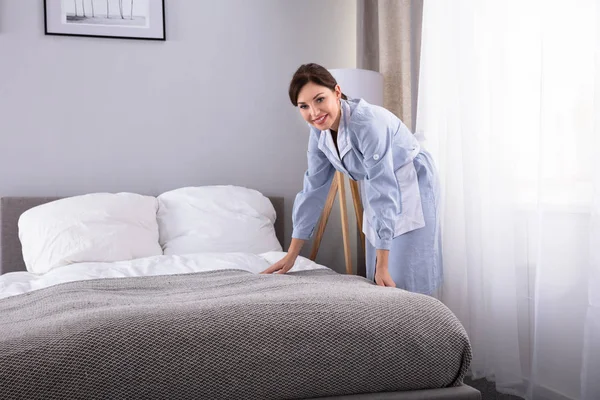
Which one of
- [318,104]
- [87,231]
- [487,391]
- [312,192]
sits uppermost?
[318,104]

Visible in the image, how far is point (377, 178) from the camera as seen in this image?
203cm

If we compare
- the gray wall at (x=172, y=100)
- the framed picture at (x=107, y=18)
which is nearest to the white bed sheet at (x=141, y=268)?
the gray wall at (x=172, y=100)

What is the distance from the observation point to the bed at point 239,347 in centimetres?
122

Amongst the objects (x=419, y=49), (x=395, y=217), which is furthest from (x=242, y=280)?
(x=419, y=49)

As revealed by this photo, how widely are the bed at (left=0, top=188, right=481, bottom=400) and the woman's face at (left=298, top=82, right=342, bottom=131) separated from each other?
598 millimetres

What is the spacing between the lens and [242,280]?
2008 mm

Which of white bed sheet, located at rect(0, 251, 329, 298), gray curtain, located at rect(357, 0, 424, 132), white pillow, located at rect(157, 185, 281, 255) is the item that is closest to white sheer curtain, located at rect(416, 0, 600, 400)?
gray curtain, located at rect(357, 0, 424, 132)

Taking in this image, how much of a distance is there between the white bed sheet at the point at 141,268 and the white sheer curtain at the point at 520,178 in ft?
2.29

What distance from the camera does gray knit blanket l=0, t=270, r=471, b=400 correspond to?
1.22 metres

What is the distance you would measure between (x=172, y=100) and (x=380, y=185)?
1.78 m

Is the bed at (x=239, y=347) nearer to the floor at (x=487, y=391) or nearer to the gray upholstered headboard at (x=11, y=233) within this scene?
the floor at (x=487, y=391)

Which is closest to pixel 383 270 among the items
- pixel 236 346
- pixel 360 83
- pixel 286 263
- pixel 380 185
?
pixel 380 185

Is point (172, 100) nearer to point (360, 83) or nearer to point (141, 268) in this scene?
point (360, 83)

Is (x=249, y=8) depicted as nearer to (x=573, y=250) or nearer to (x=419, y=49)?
(x=419, y=49)
